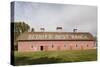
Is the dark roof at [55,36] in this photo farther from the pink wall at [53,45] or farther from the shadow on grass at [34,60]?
the shadow on grass at [34,60]

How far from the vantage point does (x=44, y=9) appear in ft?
5.19

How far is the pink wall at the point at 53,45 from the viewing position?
1526mm

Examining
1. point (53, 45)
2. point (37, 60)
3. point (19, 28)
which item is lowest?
point (37, 60)

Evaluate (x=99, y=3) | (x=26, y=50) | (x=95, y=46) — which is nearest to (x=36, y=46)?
(x=26, y=50)

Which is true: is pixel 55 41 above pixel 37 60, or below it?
above

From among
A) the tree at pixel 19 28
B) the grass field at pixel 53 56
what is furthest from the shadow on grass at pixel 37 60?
the tree at pixel 19 28

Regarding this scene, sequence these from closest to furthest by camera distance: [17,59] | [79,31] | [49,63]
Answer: [17,59]
[49,63]
[79,31]

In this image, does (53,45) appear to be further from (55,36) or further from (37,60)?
(37,60)

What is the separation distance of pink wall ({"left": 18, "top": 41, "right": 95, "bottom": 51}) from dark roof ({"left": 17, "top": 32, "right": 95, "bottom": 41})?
0.03 metres

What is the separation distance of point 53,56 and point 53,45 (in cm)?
9

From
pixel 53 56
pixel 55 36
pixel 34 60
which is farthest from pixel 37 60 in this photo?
pixel 55 36

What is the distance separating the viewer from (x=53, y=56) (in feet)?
5.24
